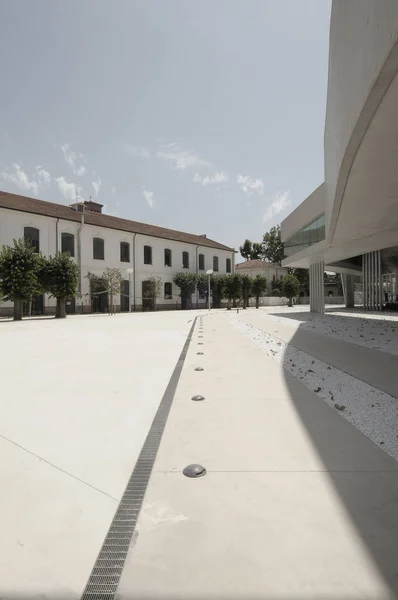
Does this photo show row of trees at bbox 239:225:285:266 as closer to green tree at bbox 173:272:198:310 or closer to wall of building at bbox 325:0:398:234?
green tree at bbox 173:272:198:310

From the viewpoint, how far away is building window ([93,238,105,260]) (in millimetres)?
32844

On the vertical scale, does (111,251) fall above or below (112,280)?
above

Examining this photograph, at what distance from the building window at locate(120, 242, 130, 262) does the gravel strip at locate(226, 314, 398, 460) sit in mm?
30031

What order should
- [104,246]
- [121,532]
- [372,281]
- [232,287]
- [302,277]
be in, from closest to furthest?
[121,532]
[372,281]
[104,246]
[232,287]
[302,277]

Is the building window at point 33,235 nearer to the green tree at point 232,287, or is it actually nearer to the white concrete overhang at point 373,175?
the green tree at point 232,287

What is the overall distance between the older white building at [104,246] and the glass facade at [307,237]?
14414 millimetres

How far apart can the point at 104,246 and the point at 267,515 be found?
109ft

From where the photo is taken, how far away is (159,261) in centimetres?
3947

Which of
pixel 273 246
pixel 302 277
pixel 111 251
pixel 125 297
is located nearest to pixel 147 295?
pixel 125 297

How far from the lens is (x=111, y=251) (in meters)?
34.2

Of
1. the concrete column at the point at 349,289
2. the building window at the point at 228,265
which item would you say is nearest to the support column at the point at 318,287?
the concrete column at the point at 349,289

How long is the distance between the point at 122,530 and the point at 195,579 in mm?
549

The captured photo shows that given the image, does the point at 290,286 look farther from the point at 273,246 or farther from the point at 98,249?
the point at 98,249

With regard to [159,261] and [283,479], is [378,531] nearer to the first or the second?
[283,479]
